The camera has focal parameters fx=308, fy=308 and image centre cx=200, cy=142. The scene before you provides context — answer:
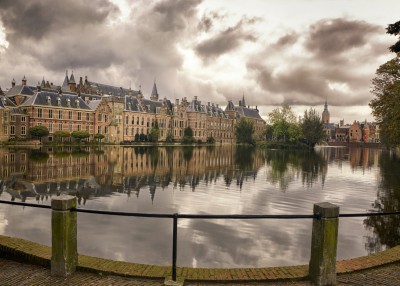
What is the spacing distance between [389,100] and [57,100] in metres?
65.6

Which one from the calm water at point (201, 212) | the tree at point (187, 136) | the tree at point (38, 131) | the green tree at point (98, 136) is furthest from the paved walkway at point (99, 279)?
the tree at point (187, 136)

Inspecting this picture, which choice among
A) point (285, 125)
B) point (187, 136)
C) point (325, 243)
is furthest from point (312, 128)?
point (325, 243)

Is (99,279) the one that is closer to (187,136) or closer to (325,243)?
(325,243)

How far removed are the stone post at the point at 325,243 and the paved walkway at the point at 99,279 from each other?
28 cm

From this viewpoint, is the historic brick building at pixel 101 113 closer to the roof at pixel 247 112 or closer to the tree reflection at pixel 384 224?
the roof at pixel 247 112

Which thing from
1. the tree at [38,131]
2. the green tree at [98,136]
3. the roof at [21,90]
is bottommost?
the green tree at [98,136]

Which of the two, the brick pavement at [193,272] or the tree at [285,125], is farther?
the tree at [285,125]

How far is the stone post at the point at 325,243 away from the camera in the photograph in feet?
17.7

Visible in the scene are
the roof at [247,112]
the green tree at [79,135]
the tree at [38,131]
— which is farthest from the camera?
the roof at [247,112]

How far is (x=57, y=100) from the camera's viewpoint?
70.8 m

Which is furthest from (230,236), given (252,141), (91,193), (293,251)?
(252,141)

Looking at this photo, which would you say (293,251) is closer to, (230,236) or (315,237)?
(230,236)

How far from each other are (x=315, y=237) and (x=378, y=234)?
7.28 metres

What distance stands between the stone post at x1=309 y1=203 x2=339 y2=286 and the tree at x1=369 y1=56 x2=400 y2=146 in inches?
886
